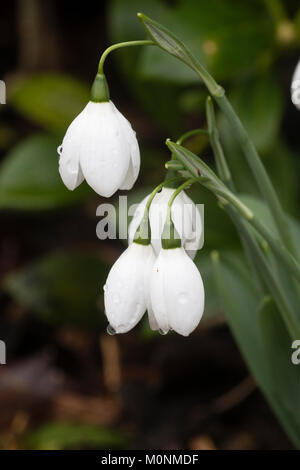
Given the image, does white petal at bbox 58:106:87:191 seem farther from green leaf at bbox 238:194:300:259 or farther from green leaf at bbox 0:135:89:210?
green leaf at bbox 0:135:89:210

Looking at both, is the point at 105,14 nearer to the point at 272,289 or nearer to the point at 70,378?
the point at 70,378

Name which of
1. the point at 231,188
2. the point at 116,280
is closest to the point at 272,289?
the point at 231,188

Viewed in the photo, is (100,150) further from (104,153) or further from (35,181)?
(35,181)

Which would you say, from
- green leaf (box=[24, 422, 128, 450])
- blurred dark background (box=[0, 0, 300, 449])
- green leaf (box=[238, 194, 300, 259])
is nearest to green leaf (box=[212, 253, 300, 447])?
green leaf (box=[238, 194, 300, 259])

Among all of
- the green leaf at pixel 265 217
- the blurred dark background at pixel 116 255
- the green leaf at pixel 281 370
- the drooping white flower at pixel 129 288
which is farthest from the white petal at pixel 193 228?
the blurred dark background at pixel 116 255

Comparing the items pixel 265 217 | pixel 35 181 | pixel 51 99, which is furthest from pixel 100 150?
pixel 51 99

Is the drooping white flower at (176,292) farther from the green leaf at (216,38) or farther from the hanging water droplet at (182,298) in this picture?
the green leaf at (216,38)
